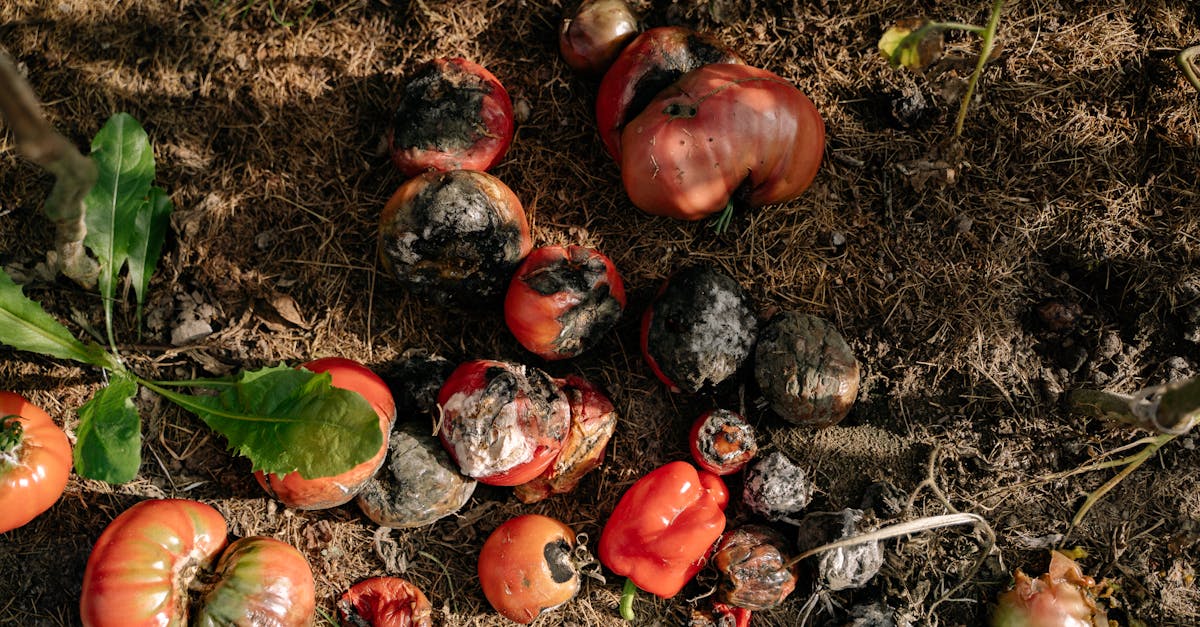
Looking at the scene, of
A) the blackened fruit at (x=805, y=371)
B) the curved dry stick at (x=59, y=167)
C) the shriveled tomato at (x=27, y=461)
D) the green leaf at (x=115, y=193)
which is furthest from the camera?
the green leaf at (x=115, y=193)

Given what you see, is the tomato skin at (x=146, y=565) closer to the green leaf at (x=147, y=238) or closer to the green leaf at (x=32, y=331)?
the green leaf at (x=32, y=331)

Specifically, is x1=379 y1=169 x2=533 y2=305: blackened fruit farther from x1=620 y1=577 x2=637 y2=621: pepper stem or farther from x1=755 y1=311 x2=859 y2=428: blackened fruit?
x1=620 y1=577 x2=637 y2=621: pepper stem

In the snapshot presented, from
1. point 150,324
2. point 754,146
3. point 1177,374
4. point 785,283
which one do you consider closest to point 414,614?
point 150,324

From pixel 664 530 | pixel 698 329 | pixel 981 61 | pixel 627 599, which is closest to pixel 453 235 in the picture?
pixel 698 329

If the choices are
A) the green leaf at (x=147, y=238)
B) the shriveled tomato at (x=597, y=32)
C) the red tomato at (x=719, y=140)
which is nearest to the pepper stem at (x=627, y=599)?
the red tomato at (x=719, y=140)

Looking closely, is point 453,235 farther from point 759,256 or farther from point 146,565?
point 146,565

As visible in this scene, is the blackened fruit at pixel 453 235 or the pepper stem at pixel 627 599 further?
the pepper stem at pixel 627 599
